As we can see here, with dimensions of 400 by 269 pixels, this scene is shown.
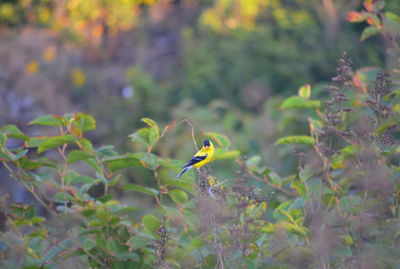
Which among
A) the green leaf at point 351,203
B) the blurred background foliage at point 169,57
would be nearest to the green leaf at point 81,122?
the green leaf at point 351,203

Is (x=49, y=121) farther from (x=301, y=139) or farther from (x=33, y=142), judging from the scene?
(x=301, y=139)

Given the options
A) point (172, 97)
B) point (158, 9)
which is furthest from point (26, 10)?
point (172, 97)

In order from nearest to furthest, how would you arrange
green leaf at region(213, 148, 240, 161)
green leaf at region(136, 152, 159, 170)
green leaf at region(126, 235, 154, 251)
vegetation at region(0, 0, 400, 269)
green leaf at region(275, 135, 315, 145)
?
vegetation at region(0, 0, 400, 269) < green leaf at region(126, 235, 154, 251) < green leaf at region(136, 152, 159, 170) < green leaf at region(275, 135, 315, 145) < green leaf at region(213, 148, 240, 161)

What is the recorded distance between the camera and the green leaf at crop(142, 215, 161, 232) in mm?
2951

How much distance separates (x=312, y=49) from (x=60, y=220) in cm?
1241

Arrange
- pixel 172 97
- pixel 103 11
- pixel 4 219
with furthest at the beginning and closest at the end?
1. pixel 103 11
2. pixel 172 97
3. pixel 4 219

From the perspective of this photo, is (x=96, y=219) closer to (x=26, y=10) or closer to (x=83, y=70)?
(x=83, y=70)

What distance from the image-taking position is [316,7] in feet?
51.3

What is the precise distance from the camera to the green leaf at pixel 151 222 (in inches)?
116

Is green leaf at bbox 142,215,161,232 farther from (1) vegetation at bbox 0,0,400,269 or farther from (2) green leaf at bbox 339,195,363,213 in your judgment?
(2) green leaf at bbox 339,195,363,213

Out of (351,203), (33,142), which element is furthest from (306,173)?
(33,142)

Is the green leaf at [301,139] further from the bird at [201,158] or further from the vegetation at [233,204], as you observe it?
the bird at [201,158]

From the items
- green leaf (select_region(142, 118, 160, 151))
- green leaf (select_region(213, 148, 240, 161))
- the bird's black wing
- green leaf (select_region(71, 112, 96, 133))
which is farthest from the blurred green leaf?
green leaf (select_region(213, 148, 240, 161))

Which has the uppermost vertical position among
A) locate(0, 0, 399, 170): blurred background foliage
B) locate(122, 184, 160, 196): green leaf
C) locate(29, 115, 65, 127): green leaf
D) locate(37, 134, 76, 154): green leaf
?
locate(29, 115, 65, 127): green leaf
